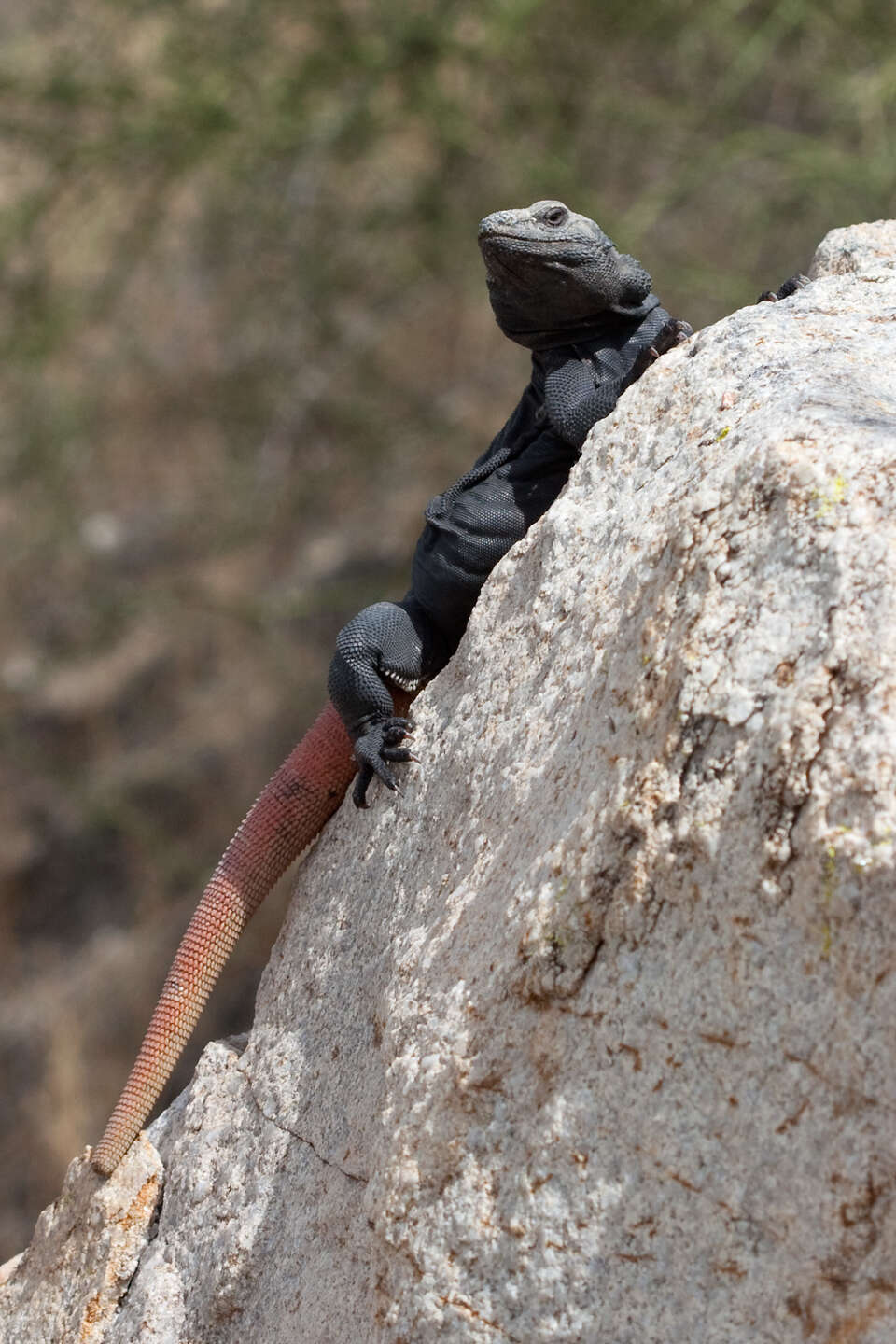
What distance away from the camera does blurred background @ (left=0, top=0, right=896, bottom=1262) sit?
6883mm

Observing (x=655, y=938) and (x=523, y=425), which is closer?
(x=655, y=938)

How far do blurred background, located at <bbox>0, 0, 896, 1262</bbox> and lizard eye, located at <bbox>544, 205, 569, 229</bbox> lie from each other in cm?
276

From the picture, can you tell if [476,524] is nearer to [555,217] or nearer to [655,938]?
[555,217]

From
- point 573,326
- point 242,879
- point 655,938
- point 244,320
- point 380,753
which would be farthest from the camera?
point 244,320

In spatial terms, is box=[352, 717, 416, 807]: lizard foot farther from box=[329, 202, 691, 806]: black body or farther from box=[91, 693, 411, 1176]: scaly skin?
box=[91, 693, 411, 1176]: scaly skin

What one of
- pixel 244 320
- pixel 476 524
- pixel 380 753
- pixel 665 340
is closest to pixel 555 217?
pixel 665 340

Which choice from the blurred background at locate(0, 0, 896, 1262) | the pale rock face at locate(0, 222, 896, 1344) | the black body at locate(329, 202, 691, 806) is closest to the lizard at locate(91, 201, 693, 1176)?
the black body at locate(329, 202, 691, 806)

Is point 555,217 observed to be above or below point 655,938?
above

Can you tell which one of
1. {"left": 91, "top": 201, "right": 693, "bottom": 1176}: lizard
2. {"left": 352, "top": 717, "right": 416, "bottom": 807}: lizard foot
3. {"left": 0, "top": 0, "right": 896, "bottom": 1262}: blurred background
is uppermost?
{"left": 0, "top": 0, "right": 896, "bottom": 1262}: blurred background

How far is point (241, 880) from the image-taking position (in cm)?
327

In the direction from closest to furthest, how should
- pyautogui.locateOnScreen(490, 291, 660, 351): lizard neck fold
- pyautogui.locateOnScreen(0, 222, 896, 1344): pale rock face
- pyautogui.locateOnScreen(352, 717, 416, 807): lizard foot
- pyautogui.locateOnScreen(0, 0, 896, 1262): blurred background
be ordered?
1. pyautogui.locateOnScreen(0, 222, 896, 1344): pale rock face
2. pyautogui.locateOnScreen(352, 717, 416, 807): lizard foot
3. pyautogui.locateOnScreen(490, 291, 660, 351): lizard neck fold
4. pyautogui.locateOnScreen(0, 0, 896, 1262): blurred background

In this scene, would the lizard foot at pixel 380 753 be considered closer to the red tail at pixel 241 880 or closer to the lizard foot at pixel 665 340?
the red tail at pixel 241 880

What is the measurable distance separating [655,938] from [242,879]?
5.36 ft

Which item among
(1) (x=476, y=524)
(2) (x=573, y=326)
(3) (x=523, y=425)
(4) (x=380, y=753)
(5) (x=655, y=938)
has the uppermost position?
(2) (x=573, y=326)
